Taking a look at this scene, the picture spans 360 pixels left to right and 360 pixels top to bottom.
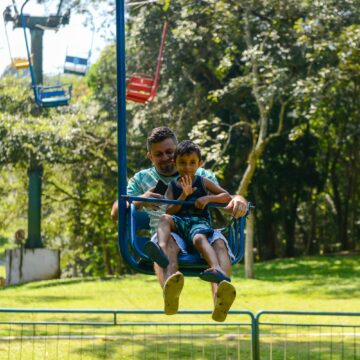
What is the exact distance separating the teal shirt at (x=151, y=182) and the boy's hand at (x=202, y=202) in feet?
→ 1.35

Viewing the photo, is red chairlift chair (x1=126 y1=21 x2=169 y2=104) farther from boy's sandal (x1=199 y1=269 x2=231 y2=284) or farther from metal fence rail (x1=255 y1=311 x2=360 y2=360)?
boy's sandal (x1=199 y1=269 x2=231 y2=284)

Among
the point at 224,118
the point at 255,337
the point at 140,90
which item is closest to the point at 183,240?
the point at 255,337

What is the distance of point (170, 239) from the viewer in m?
4.98

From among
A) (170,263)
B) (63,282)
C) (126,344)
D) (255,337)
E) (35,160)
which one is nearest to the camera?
(170,263)

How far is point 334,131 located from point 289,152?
2.53 metres

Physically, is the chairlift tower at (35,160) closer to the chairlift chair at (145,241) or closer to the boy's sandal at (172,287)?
the chairlift chair at (145,241)

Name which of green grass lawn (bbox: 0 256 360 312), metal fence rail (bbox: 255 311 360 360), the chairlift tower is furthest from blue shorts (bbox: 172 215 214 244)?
the chairlift tower

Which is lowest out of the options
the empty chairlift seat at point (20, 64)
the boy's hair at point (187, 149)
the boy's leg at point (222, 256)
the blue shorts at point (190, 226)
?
the boy's leg at point (222, 256)

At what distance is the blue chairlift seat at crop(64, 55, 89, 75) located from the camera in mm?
17595

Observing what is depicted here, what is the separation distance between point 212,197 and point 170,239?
0.34 m

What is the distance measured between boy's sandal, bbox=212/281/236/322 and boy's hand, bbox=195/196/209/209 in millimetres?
445

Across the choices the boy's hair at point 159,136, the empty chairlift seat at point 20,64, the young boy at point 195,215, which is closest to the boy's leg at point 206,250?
the young boy at point 195,215

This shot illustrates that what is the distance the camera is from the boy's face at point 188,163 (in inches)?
194

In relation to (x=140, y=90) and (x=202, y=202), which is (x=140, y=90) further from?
(x=202, y=202)
